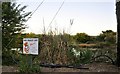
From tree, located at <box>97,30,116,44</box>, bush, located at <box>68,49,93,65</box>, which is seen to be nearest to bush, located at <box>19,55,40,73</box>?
bush, located at <box>68,49,93,65</box>

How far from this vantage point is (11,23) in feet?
24.1

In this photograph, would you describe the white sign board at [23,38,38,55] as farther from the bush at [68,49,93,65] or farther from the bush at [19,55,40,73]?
the bush at [68,49,93,65]

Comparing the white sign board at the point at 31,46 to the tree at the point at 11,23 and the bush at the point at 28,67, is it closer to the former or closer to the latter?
the bush at the point at 28,67

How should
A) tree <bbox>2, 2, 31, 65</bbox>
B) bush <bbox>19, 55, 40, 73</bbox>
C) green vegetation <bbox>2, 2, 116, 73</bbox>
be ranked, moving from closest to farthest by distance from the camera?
bush <bbox>19, 55, 40, 73</bbox>
green vegetation <bbox>2, 2, 116, 73</bbox>
tree <bbox>2, 2, 31, 65</bbox>

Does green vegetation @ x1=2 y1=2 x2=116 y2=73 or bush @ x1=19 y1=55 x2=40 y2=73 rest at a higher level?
green vegetation @ x1=2 y1=2 x2=116 y2=73

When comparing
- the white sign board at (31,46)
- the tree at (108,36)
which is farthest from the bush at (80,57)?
the tree at (108,36)

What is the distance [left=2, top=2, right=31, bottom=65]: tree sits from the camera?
23.7ft

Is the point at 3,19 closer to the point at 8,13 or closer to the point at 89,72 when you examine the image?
the point at 8,13

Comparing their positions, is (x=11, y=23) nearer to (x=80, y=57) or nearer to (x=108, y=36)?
(x=80, y=57)

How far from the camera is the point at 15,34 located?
7.57 m

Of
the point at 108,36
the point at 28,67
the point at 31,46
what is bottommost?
the point at 28,67

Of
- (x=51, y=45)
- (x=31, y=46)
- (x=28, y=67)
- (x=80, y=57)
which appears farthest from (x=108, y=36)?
(x=28, y=67)

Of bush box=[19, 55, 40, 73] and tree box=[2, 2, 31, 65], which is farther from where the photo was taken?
tree box=[2, 2, 31, 65]

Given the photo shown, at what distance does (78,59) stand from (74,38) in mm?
833
